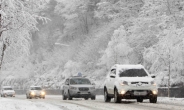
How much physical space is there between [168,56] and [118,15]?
26702mm

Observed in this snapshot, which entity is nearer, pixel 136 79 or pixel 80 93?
pixel 136 79

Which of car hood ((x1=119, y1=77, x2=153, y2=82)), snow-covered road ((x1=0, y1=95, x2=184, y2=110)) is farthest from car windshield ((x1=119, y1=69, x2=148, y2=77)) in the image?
snow-covered road ((x1=0, y1=95, x2=184, y2=110))

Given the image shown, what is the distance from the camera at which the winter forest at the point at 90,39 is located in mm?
24080

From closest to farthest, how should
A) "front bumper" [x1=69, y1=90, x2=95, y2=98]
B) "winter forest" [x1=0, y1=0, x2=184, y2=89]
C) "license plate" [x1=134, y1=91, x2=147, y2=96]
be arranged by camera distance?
"license plate" [x1=134, y1=91, x2=147, y2=96] → "winter forest" [x1=0, y1=0, x2=184, y2=89] → "front bumper" [x1=69, y1=90, x2=95, y2=98]

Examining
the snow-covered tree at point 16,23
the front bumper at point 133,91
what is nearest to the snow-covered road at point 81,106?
the front bumper at point 133,91

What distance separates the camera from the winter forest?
24.1 meters

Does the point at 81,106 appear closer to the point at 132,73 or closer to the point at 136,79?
the point at 136,79

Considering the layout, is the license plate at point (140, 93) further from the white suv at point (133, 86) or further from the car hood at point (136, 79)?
the car hood at point (136, 79)

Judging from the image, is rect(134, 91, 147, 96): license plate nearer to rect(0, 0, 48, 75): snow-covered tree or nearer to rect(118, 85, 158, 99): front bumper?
rect(118, 85, 158, 99): front bumper

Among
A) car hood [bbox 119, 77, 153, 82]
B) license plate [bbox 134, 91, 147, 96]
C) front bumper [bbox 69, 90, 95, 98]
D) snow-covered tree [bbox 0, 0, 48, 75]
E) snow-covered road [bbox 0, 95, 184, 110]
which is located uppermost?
snow-covered tree [bbox 0, 0, 48, 75]

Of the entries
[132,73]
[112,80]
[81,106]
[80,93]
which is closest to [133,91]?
[132,73]

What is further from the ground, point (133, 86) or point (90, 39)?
point (90, 39)

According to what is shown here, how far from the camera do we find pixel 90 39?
72.1 meters

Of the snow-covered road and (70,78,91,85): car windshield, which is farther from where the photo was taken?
(70,78,91,85): car windshield
